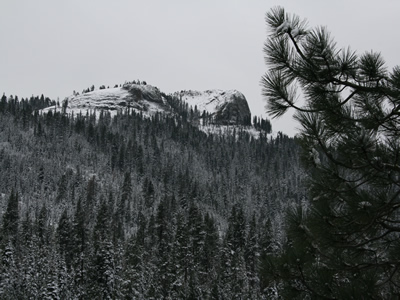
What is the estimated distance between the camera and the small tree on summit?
481cm

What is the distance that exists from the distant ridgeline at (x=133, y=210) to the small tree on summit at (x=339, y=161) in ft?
1.81

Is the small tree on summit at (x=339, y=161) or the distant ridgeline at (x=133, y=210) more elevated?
the small tree on summit at (x=339, y=161)

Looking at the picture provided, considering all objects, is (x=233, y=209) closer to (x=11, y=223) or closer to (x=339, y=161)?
(x=11, y=223)

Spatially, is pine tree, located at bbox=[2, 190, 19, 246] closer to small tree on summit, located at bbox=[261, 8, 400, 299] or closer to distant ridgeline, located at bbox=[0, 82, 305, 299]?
distant ridgeline, located at bbox=[0, 82, 305, 299]

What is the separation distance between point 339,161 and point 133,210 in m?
95.9

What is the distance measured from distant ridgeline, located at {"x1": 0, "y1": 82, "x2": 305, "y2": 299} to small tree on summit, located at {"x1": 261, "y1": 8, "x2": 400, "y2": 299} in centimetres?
55

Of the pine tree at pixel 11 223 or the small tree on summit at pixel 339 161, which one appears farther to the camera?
the pine tree at pixel 11 223

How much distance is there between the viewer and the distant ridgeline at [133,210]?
137ft

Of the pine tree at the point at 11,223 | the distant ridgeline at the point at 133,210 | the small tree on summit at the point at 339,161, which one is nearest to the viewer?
the small tree on summit at the point at 339,161

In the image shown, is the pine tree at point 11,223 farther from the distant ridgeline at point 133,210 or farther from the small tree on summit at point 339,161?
the small tree on summit at point 339,161

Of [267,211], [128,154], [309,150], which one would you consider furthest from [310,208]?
[128,154]

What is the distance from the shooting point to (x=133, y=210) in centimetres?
9800

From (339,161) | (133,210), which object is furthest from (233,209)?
(339,161)

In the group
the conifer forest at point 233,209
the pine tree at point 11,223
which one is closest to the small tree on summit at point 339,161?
the conifer forest at point 233,209
